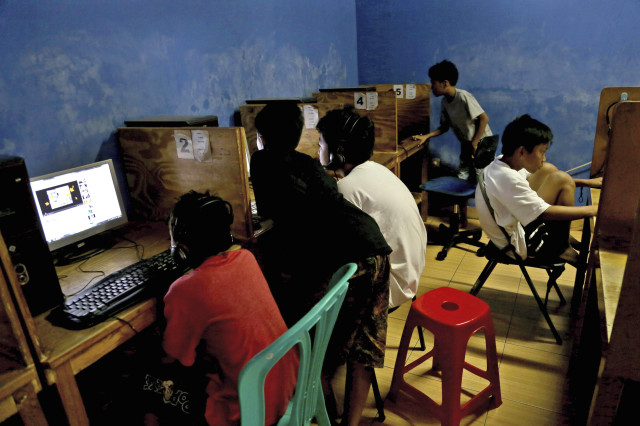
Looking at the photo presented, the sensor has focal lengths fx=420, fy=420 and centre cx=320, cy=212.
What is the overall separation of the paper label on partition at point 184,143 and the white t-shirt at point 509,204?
1.50 meters

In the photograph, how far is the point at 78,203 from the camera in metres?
1.69

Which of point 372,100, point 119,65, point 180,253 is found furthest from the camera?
point 372,100

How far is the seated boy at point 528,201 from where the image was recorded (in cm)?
207

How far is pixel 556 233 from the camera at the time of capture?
7.06 feet

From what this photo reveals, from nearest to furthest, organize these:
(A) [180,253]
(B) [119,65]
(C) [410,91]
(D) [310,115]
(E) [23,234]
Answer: (E) [23,234], (A) [180,253], (B) [119,65], (D) [310,115], (C) [410,91]

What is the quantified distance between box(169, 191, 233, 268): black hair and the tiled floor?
111cm

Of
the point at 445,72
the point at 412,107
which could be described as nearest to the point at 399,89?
the point at 412,107

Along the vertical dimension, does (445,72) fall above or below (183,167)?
above

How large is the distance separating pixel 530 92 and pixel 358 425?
3.27 metres

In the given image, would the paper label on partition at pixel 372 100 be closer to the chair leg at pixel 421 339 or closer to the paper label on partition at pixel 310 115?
the paper label on partition at pixel 310 115

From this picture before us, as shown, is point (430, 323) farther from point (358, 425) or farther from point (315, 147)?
point (315, 147)

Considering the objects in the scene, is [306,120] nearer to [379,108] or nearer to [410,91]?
[379,108]

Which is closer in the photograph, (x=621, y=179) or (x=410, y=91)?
(x=621, y=179)

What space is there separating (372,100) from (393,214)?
5.18 feet
